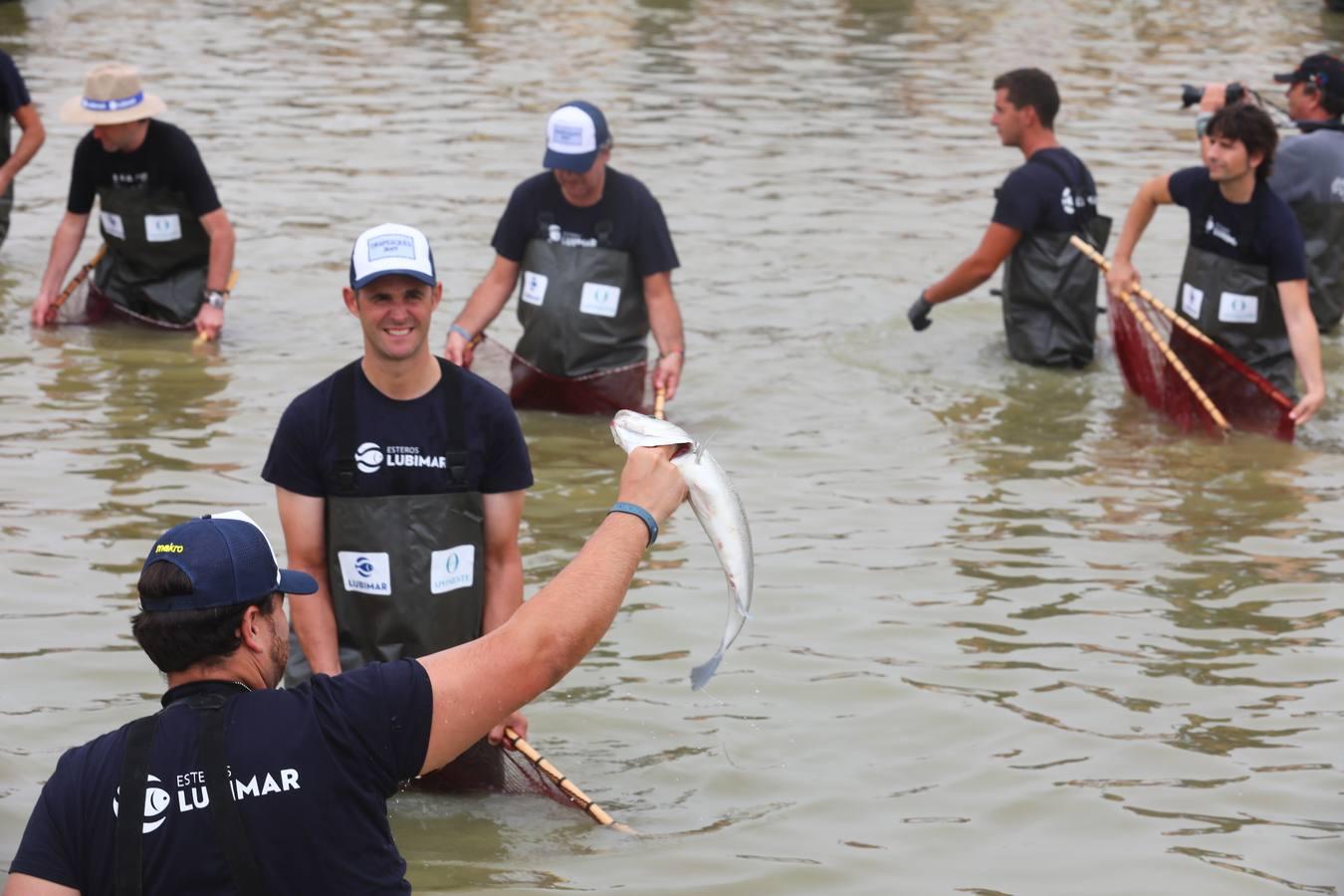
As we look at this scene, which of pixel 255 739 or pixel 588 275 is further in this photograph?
pixel 588 275

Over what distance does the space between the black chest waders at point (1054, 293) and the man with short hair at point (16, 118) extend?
19.0 feet

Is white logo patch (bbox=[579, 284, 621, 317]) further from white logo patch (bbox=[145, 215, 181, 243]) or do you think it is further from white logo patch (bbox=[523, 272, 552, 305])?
white logo patch (bbox=[145, 215, 181, 243])

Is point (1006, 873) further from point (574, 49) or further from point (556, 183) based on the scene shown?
point (574, 49)

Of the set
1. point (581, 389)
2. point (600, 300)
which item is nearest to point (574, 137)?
point (600, 300)

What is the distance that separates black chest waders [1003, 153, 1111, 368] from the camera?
419 inches

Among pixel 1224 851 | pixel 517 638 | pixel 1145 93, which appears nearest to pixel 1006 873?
pixel 1224 851

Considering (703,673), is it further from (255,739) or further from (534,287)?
(534,287)

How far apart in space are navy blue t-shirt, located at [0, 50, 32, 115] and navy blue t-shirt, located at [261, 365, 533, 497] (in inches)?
288

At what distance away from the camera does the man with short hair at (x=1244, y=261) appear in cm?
923

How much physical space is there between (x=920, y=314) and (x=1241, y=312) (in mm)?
2022

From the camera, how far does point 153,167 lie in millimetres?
10195

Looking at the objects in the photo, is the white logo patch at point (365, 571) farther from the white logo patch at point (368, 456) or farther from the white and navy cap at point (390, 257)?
the white and navy cap at point (390, 257)

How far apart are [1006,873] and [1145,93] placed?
54.4 ft

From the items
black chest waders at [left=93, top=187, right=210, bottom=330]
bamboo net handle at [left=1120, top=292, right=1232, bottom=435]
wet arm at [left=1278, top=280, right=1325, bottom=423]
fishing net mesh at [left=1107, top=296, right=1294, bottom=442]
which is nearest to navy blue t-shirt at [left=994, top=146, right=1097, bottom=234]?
fishing net mesh at [left=1107, top=296, right=1294, bottom=442]
